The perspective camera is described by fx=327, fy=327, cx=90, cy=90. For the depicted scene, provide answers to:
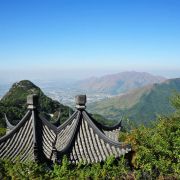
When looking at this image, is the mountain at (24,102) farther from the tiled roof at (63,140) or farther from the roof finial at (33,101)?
the roof finial at (33,101)

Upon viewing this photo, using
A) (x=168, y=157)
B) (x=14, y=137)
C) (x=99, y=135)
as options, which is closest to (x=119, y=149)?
(x=99, y=135)

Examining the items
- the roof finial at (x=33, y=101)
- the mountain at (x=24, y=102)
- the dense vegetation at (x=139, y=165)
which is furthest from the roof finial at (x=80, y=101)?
the mountain at (x=24, y=102)

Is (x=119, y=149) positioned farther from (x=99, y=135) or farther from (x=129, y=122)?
(x=129, y=122)

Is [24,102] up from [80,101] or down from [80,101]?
down

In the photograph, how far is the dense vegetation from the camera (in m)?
8.51

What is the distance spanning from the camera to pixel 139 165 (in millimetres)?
12273

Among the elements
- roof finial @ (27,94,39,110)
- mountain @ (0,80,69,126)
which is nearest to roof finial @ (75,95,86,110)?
roof finial @ (27,94,39,110)

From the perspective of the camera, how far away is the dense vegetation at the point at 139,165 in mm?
8508

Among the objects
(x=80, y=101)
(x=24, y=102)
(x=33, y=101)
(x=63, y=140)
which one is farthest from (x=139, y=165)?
(x=24, y=102)

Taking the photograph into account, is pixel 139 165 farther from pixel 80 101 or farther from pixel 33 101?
pixel 33 101

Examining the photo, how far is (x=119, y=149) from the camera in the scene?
464 inches

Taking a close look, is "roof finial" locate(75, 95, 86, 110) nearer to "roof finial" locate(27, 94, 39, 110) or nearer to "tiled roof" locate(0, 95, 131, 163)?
"tiled roof" locate(0, 95, 131, 163)

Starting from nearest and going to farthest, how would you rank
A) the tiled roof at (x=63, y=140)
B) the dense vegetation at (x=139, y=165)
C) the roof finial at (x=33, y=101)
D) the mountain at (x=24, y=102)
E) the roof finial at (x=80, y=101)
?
the dense vegetation at (x=139, y=165)
the tiled roof at (x=63, y=140)
the roof finial at (x=33, y=101)
the roof finial at (x=80, y=101)
the mountain at (x=24, y=102)

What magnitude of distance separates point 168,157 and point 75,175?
4463 millimetres
